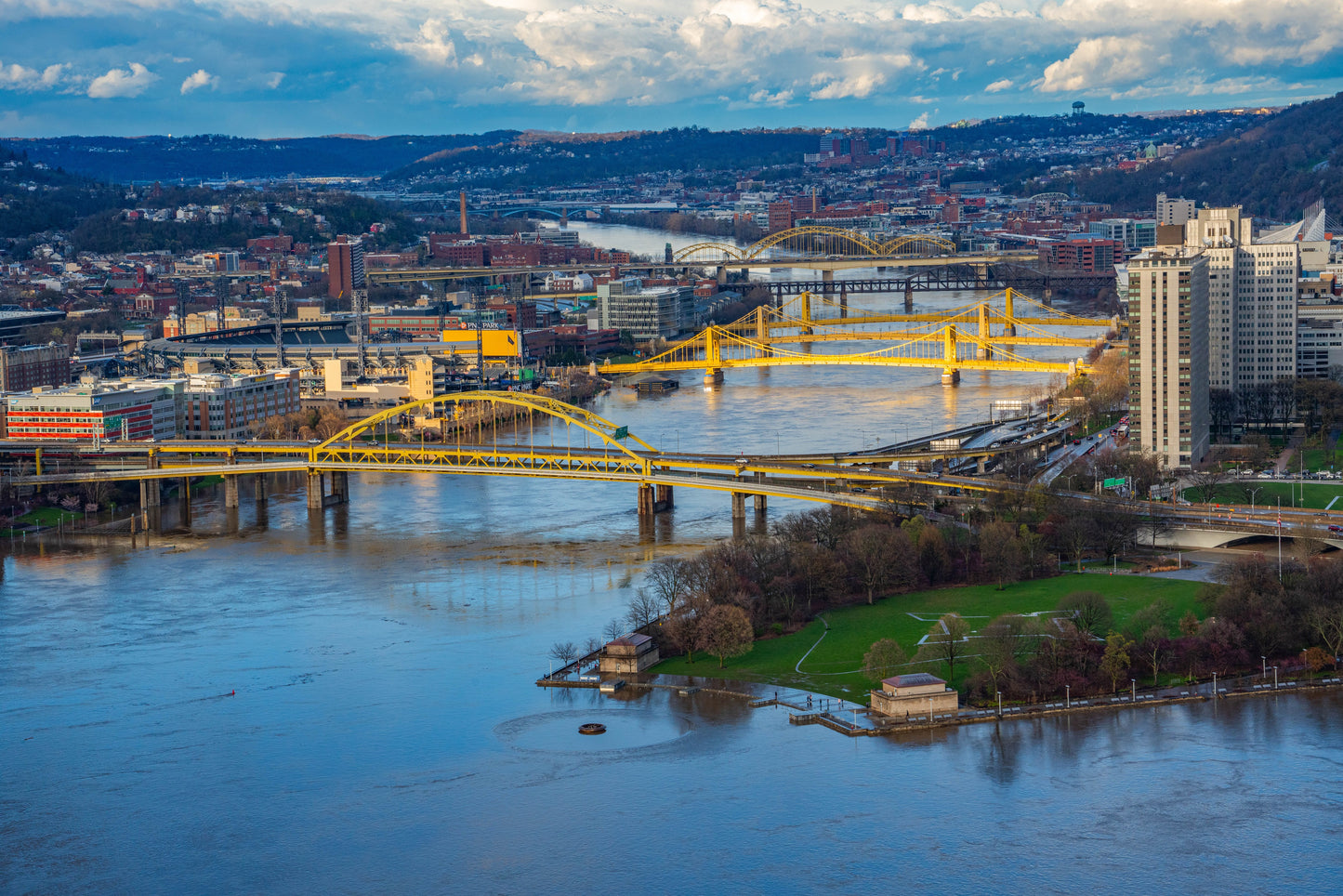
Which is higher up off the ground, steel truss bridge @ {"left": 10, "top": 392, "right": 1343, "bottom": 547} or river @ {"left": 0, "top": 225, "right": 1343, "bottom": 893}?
steel truss bridge @ {"left": 10, "top": 392, "right": 1343, "bottom": 547}

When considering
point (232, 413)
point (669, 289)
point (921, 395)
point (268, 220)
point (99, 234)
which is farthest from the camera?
point (268, 220)

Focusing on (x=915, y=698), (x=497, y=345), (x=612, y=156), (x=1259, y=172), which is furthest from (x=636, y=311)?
(x=612, y=156)

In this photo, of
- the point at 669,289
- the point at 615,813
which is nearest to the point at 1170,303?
the point at 615,813

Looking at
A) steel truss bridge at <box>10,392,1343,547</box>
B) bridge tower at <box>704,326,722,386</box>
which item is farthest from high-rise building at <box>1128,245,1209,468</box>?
bridge tower at <box>704,326,722,386</box>

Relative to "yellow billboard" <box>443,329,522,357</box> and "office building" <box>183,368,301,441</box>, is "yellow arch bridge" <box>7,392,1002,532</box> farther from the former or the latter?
"yellow billboard" <box>443,329,522,357</box>

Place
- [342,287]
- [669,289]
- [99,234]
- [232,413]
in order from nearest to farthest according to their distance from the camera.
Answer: [232,413] < [669,289] < [342,287] < [99,234]

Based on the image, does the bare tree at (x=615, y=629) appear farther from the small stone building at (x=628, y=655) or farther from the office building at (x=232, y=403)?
the office building at (x=232, y=403)

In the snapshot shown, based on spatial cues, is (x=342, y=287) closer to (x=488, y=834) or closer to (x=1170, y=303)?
(x=1170, y=303)
